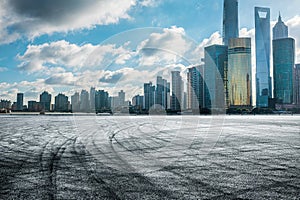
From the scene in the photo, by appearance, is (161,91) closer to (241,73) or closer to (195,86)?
(195,86)

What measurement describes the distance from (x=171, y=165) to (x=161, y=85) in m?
15.9

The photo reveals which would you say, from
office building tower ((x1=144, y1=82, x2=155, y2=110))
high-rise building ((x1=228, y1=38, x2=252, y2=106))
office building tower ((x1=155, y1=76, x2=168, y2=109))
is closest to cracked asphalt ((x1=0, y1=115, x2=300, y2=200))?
office building tower ((x1=155, y1=76, x2=168, y2=109))

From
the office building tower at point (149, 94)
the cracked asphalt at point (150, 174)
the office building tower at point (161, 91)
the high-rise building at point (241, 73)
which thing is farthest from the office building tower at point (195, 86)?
the high-rise building at point (241, 73)

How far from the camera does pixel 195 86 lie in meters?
22.7

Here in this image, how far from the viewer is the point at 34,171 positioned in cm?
689

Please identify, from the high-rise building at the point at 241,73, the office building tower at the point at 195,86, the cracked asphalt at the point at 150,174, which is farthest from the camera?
the high-rise building at the point at 241,73

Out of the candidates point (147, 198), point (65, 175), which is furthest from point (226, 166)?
point (65, 175)

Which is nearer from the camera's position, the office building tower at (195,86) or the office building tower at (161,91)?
the office building tower at (195,86)

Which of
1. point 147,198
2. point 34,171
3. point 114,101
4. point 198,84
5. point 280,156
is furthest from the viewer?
point 114,101

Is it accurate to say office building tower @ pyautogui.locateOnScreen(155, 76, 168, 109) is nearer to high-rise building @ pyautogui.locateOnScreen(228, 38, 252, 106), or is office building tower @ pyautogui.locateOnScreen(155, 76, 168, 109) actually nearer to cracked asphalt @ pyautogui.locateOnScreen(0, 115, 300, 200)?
cracked asphalt @ pyautogui.locateOnScreen(0, 115, 300, 200)

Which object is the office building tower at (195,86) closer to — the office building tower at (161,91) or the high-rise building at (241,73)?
the office building tower at (161,91)

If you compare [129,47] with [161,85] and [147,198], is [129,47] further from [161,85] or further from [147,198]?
[147,198]

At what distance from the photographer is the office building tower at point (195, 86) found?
20.5 meters

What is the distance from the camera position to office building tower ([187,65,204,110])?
20547 millimetres
